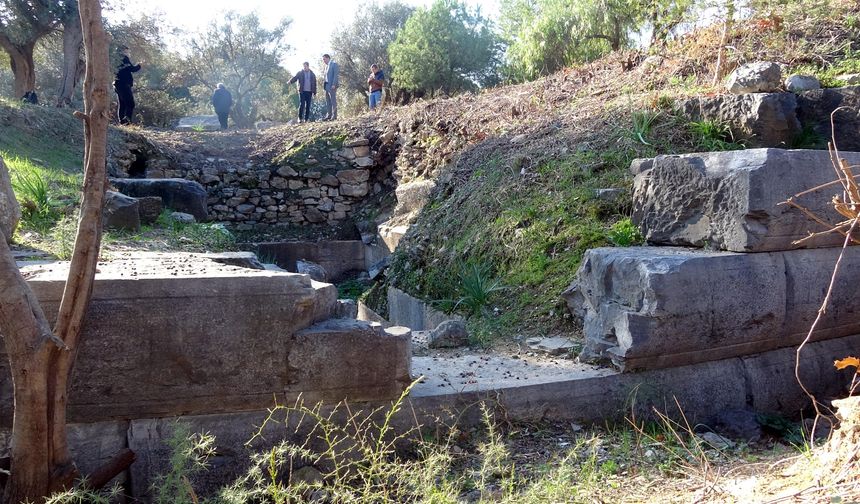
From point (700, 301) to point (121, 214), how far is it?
4877 mm

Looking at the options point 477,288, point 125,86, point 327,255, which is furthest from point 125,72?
point 477,288

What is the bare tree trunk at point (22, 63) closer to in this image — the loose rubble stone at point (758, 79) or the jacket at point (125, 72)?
the jacket at point (125, 72)

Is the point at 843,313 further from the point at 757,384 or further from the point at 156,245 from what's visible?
the point at 156,245

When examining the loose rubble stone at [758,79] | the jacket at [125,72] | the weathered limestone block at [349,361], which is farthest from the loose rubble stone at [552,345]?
the jacket at [125,72]

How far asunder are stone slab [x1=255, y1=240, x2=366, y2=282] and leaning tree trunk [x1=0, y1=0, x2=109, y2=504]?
8.99m

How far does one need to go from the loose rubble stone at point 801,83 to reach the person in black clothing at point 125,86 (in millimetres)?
12784

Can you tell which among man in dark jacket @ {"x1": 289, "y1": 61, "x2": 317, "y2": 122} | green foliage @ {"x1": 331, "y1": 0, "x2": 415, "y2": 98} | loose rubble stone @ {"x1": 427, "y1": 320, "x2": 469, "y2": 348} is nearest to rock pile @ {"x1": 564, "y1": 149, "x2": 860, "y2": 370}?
loose rubble stone @ {"x1": 427, "y1": 320, "x2": 469, "y2": 348}

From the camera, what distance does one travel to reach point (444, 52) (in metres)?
19.2

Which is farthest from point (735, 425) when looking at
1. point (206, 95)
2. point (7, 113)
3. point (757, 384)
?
point (206, 95)

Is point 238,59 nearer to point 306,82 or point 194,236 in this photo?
point 306,82

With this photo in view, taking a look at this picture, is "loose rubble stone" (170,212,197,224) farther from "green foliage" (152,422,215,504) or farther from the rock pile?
the rock pile

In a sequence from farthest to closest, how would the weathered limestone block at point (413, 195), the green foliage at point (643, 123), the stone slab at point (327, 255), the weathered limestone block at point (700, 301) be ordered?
the stone slab at point (327, 255), the weathered limestone block at point (413, 195), the green foliage at point (643, 123), the weathered limestone block at point (700, 301)

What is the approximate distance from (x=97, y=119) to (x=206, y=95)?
29.2 metres

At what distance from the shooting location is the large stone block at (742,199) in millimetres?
3766
